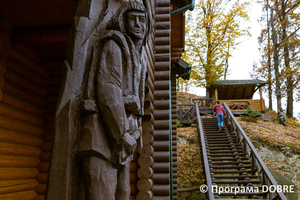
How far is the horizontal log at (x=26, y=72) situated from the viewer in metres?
4.22

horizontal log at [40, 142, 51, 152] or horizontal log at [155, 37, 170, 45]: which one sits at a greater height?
horizontal log at [155, 37, 170, 45]

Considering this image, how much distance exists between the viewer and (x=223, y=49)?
19516 millimetres

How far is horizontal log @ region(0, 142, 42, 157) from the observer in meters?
4.01

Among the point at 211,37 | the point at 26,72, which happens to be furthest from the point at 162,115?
the point at 211,37

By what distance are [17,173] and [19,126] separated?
0.85 metres

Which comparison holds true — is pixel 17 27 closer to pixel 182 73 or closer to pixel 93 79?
pixel 93 79

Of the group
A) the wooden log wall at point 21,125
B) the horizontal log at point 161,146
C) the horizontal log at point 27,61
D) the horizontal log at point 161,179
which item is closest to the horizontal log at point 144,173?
the horizontal log at point 161,179

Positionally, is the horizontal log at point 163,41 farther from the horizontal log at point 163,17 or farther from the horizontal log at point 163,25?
the horizontal log at point 163,17

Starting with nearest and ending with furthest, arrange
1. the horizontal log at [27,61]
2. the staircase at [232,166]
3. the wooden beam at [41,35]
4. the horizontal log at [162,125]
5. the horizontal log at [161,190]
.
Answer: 1. the wooden beam at [41,35]
2. the horizontal log at [27,61]
3. the horizontal log at [161,190]
4. the horizontal log at [162,125]
5. the staircase at [232,166]

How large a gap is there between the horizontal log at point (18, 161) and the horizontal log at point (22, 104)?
937 mm

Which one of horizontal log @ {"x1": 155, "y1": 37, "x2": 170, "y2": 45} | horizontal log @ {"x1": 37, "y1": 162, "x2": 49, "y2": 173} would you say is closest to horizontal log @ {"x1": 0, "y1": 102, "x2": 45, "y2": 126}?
horizontal log @ {"x1": 37, "y1": 162, "x2": 49, "y2": 173}

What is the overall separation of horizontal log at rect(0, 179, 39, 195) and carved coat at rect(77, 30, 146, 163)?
314 cm

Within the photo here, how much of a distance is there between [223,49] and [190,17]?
424 cm

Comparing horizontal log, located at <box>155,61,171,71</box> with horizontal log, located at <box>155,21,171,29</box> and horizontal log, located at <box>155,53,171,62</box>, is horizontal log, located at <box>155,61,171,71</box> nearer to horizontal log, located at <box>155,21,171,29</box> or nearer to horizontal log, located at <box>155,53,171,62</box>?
horizontal log, located at <box>155,53,171,62</box>
